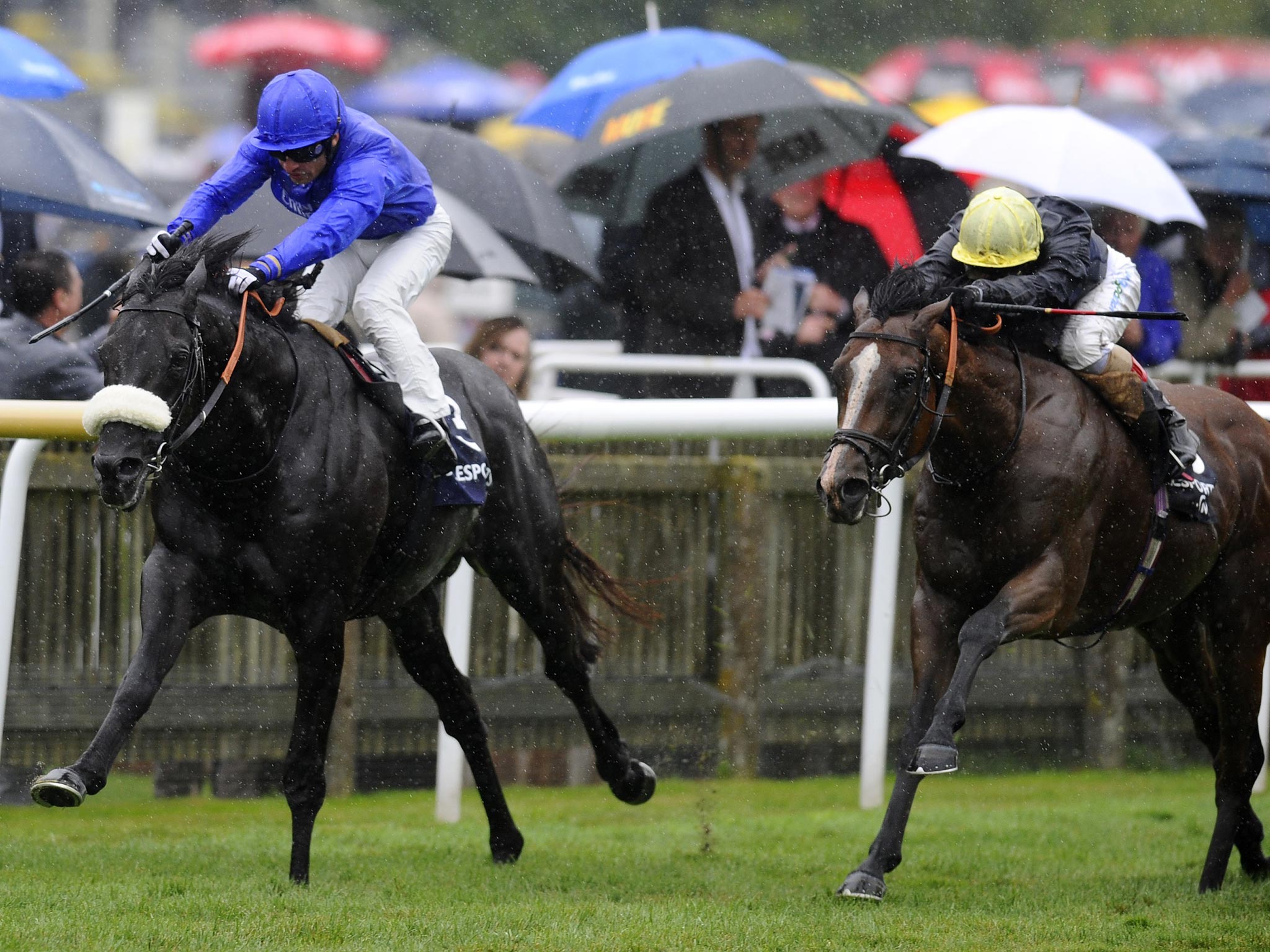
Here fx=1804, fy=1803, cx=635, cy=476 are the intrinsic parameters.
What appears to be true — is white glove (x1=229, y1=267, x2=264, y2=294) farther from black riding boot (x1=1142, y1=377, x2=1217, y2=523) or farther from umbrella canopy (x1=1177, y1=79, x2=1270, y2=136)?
umbrella canopy (x1=1177, y1=79, x2=1270, y2=136)

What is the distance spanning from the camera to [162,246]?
16.1 feet

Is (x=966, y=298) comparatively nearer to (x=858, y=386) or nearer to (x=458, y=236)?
(x=858, y=386)

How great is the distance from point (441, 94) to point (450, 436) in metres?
17.7

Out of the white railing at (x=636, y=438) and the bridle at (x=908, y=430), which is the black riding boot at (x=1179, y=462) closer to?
the bridle at (x=908, y=430)

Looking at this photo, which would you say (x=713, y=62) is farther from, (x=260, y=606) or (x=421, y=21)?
(x=421, y=21)

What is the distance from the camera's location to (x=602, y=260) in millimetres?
8500

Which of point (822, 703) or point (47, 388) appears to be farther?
point (822, 703)

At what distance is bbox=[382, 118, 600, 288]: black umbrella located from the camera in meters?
8.54

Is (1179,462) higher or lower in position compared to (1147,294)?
lower

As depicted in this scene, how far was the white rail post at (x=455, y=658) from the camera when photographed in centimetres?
648

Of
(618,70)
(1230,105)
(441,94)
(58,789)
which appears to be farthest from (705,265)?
(1230,105)

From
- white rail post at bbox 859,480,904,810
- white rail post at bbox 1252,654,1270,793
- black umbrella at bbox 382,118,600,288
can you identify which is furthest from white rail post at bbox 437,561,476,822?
white rail post at bbox 1252,654,1270,793

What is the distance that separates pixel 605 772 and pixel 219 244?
2185 mm

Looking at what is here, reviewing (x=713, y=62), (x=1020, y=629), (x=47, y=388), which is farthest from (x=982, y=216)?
(x=713, y=62)
